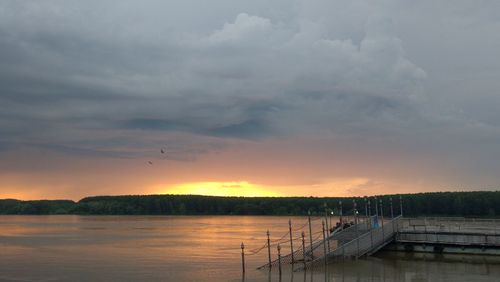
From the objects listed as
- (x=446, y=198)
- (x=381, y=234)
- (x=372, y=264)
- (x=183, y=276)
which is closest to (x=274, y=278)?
(x=183, y=276)

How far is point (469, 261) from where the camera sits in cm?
4822

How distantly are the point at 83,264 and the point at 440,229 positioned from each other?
3477 cm

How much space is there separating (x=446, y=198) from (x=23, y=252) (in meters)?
142

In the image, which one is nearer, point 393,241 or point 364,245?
point 364,245

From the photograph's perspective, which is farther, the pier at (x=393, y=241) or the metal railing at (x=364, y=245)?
the metal railing at (x=364, y=245)

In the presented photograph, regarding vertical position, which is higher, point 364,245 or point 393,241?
point 393,241

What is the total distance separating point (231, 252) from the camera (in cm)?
6688

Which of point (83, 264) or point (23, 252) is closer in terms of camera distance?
point (83, 264)

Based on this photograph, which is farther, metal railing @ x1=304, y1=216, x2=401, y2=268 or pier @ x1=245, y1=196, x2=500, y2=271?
metal railing @ x1=304, y1=216, x2=401, y2=268

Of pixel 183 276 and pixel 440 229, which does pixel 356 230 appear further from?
pixel 183 276

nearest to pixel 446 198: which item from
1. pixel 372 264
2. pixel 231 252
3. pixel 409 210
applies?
pixel 409 210

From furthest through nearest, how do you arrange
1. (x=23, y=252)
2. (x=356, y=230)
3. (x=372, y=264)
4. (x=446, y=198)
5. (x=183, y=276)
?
(x=446, y=198)
(x=23, y=252)
(x=356, y=230)
(x=372, y=264)
(x=183, y=276)

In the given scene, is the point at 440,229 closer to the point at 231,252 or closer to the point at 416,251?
the point at 416,251

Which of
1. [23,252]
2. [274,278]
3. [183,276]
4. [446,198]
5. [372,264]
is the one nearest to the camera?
[274,278]
